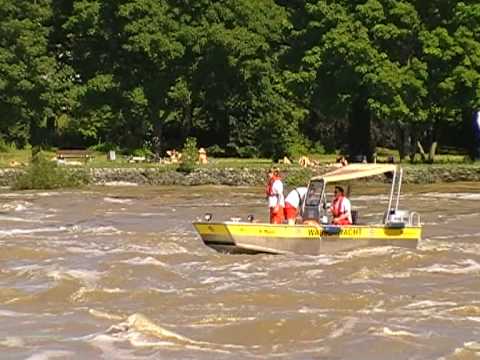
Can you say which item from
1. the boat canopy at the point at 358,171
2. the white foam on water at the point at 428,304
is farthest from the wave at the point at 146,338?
the boat canopy at the point at 358,171

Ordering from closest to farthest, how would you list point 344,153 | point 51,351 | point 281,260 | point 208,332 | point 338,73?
point 51,351 < point 208,332 < point 281,260 < point 338,73 < point 344,153

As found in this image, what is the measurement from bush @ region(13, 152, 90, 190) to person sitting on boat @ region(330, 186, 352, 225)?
27409 millimetres

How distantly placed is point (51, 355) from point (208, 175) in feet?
124

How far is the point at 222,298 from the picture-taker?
61.0 feet

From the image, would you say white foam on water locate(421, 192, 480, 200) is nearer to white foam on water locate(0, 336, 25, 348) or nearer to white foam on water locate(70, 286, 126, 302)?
white foam on water locate(70, 286, 126, 302)

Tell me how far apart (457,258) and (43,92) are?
41.0m

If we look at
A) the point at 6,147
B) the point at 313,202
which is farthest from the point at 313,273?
the point at 6,147

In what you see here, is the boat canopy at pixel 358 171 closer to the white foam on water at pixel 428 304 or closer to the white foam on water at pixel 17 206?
the white foam on water at pixel 428 304

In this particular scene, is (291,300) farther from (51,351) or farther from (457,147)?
(457,147)

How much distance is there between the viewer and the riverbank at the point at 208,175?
170ft

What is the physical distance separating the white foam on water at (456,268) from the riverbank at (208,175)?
28066 mm

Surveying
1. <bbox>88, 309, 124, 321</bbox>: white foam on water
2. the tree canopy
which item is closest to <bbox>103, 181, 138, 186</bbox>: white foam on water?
the tree canopy

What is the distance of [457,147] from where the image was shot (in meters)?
73.4

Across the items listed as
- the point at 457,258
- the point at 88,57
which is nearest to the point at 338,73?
the point at 88,57
